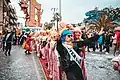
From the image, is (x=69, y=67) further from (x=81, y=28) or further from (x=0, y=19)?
(x=0, y=19)

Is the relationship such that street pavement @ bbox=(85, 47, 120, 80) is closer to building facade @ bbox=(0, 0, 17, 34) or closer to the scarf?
the scarf

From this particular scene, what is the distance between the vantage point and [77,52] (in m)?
6.62

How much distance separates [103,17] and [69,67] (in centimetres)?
9041

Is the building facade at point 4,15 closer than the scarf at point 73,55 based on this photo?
No

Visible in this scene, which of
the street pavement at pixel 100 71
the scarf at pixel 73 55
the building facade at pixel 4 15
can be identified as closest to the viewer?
the scarf at pixel 73 55

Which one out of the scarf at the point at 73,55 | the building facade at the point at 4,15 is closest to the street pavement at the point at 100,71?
the scarf at the point at 73,55

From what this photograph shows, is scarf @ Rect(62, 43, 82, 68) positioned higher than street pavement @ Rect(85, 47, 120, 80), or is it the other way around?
scarf @ Rect(62, 43, 82, 68)

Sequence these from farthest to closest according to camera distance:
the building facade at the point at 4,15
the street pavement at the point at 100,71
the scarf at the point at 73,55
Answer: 1. the building facade at the point at 4,15
2. the street pavement at the point at 100,71
3. the scarf at the point at 73,55

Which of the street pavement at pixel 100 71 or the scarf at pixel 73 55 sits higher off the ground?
the scarf at pixel 73 55

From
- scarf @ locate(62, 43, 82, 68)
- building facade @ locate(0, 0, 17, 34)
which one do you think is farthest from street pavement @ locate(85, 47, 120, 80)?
building facade @ locate(0, 0, 17, 34)

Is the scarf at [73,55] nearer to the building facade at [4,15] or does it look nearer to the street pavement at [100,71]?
the street pavement at [100,71]

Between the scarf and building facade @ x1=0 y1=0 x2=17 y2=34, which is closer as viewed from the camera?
the scarf

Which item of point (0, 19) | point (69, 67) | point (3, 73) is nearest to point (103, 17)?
point (0, 19)

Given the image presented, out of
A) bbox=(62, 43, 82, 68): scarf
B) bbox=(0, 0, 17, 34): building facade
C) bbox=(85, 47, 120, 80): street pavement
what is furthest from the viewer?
bbox=(0, 0, 17, 34): building facade
